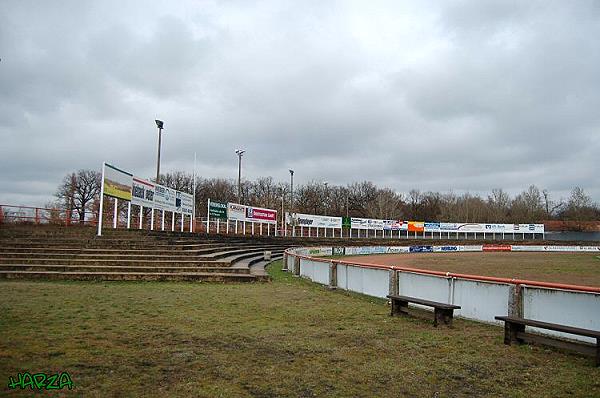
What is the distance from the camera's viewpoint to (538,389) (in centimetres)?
503

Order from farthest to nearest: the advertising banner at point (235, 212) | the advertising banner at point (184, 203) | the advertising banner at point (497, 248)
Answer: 1. the advertising banner at point (497, 248)
2. the advertising banner at point (235, 212)
3. the advertising banner at point (184, 203)

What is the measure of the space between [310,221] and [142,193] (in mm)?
34302

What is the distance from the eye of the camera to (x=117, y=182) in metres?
24.3

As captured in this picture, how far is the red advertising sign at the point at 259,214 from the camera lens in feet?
149

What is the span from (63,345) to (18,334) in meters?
1.11

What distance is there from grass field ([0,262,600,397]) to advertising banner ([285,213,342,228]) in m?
44.4

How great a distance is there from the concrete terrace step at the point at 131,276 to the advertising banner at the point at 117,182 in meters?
8.22

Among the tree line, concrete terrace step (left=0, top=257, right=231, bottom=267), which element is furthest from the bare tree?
concrete terrace step (left=0, top=257, right=231, bottom=267)

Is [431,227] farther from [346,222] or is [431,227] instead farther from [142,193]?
[142,193]

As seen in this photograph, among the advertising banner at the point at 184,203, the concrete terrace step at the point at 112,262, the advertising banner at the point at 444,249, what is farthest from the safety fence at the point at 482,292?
the advertising banner at the point at 444,249

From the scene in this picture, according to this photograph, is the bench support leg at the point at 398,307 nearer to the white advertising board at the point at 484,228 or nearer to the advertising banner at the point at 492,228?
the white advertising board at the point at 484,228

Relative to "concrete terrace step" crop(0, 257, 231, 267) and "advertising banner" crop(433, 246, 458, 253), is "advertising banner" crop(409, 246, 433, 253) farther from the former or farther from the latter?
"concrete terrace step" crop(0, 257, 231, 267)

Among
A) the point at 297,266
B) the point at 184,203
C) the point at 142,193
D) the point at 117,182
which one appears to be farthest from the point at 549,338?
the point at 184,203

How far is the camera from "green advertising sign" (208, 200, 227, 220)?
38969 millimetres
